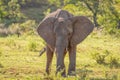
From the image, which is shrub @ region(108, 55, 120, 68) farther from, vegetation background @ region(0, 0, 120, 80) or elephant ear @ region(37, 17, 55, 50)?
elephant ear @ region(37, 17, 55, 50)

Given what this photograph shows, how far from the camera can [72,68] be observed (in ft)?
31.1

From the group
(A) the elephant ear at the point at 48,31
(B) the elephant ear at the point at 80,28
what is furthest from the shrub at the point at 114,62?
(A) the elephant ear at the point at 48,31

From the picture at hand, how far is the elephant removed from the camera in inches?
338

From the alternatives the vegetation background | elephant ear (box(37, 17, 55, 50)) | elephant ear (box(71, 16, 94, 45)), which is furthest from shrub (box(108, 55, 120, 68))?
elephant ear (box(37, 17, 55, 50))

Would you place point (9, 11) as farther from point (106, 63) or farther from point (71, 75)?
point (71, 75)

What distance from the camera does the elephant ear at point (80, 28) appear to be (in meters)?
9.30

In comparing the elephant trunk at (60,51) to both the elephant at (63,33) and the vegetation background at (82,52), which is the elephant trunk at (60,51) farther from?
the vegetation background at (82,52)

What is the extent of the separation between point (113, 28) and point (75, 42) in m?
9.23

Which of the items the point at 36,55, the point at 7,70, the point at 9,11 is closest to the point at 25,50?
the point at 36,55

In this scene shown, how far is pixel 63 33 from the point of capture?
8.70 meters

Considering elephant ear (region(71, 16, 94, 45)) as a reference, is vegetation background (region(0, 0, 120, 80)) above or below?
below

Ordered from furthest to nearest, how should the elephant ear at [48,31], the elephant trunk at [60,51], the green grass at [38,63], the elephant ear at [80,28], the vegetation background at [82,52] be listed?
the vegetation background at [82,52] < the green grass at [38,63] < the elephant ear at [80,28] < the elephant ear at [48,31] < the elephant trunk at [60,51]

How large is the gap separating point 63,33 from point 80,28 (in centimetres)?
90

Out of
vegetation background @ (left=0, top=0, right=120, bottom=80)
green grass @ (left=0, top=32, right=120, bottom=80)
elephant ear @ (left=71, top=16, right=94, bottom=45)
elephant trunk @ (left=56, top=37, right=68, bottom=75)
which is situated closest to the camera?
elephant trunk @ (left=56, top=37, right=68, bottom=75)
